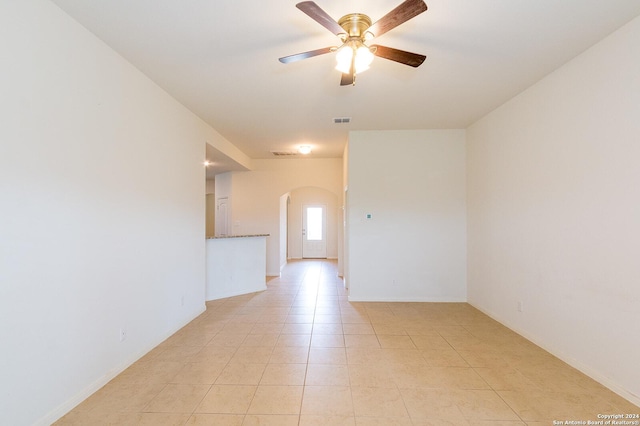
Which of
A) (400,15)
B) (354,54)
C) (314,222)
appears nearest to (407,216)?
(354,54)

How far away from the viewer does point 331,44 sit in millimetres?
2479

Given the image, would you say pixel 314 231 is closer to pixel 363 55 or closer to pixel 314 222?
pixel 314 222

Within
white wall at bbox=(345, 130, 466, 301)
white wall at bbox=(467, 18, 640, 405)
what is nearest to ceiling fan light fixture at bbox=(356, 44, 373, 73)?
white wall at bbox=(467, 18, 640, 405)

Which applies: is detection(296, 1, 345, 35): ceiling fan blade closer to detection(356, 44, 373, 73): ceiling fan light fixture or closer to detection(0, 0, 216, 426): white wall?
detection(356, 44, 373, 73): ceiling fan light fixture

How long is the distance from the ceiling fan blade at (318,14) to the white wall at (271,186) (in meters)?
4.99

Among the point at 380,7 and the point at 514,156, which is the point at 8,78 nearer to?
the point at 380,7

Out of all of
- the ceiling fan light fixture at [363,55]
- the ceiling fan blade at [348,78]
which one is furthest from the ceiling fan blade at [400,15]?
the ceiling fan blade at [348,78]

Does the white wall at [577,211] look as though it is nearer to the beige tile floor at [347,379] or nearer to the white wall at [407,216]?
the beige tile floor at [347,379]

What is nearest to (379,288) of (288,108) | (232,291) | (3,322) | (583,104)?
(232,291)

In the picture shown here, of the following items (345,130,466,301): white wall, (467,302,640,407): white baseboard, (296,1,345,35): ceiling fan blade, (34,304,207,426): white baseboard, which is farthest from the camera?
(345,130,466,301): white wall

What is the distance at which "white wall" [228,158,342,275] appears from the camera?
695 centimetres

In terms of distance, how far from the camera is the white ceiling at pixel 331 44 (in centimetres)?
204

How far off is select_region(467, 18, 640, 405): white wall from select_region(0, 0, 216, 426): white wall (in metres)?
4.14

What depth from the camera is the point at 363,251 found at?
4957mm
